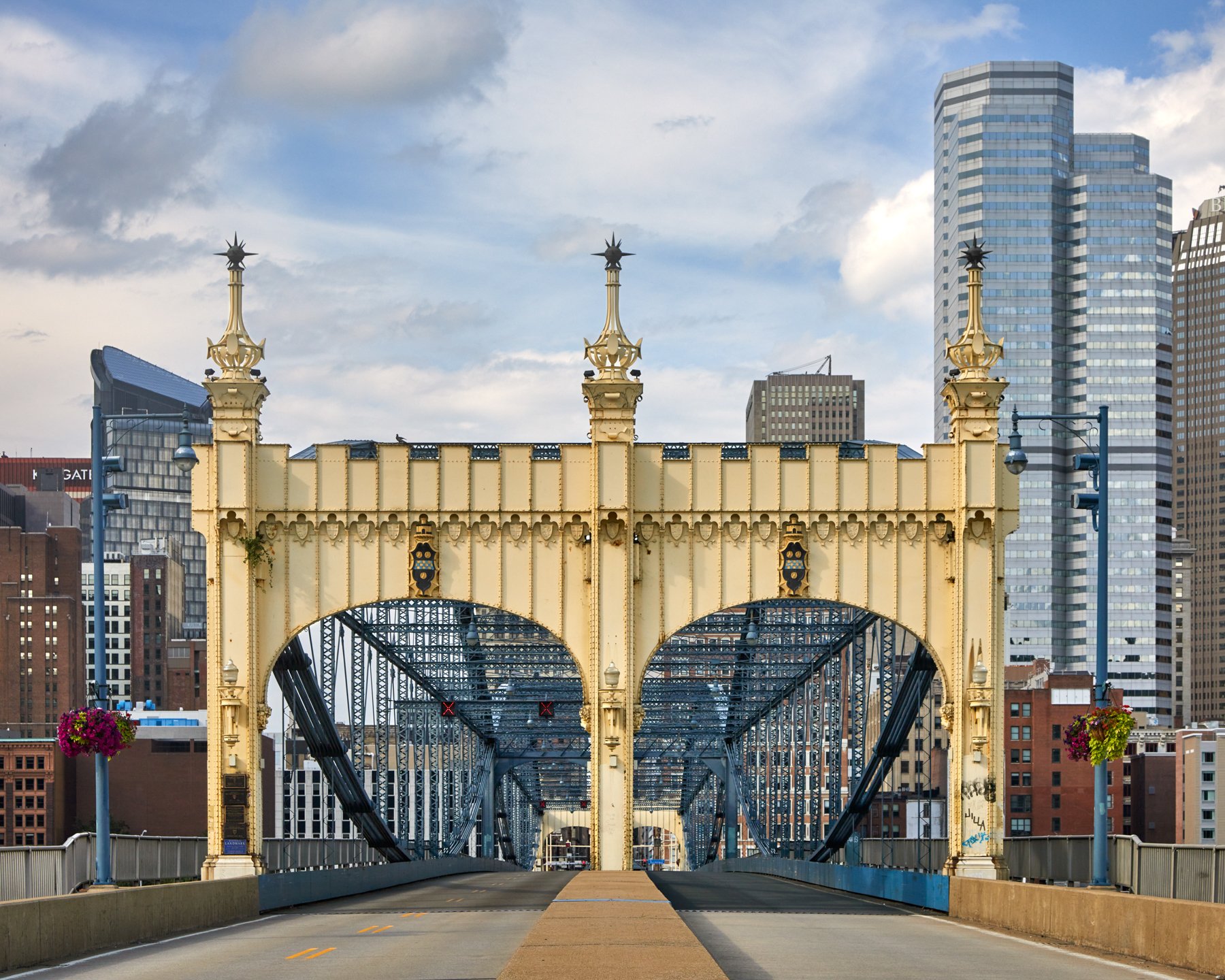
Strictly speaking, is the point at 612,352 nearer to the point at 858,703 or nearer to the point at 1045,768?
the point at 858,703

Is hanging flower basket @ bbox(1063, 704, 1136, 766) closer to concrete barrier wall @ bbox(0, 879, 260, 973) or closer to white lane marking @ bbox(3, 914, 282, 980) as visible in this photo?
white lane marking @ bbox(3, 914, 282, 980)

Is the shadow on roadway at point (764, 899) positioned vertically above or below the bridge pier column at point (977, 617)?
below

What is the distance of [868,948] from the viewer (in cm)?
2648

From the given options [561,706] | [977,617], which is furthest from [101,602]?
[561,706]

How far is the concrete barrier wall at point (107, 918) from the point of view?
22.9 meters

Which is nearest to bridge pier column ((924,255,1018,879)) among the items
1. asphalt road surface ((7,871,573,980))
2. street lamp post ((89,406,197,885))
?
asphalt road surface ((7,871,573,980))

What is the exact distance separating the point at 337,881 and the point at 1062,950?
2721 centimetres

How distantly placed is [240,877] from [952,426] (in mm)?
18460

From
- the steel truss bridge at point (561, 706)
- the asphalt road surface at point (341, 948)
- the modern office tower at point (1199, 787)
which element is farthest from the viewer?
the modern office tower at point (1199, 787)

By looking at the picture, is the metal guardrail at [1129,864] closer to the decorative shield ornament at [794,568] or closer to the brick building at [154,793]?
the decorative shield ornament at [794,568]

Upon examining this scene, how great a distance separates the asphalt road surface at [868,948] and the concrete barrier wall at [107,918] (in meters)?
8.60

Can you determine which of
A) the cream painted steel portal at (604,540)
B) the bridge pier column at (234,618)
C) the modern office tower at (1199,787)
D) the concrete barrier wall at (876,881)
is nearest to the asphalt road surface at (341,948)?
the bridge pier column at (234,618)

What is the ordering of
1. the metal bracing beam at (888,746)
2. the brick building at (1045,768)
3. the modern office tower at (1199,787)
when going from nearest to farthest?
the metal bracing beam at (888,746) < the brick building at (1045,768) < the modern office tower at (1199,787)

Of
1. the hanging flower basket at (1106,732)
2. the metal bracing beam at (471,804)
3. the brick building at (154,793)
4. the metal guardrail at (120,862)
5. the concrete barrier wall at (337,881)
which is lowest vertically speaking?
the brick building at (154,793)
